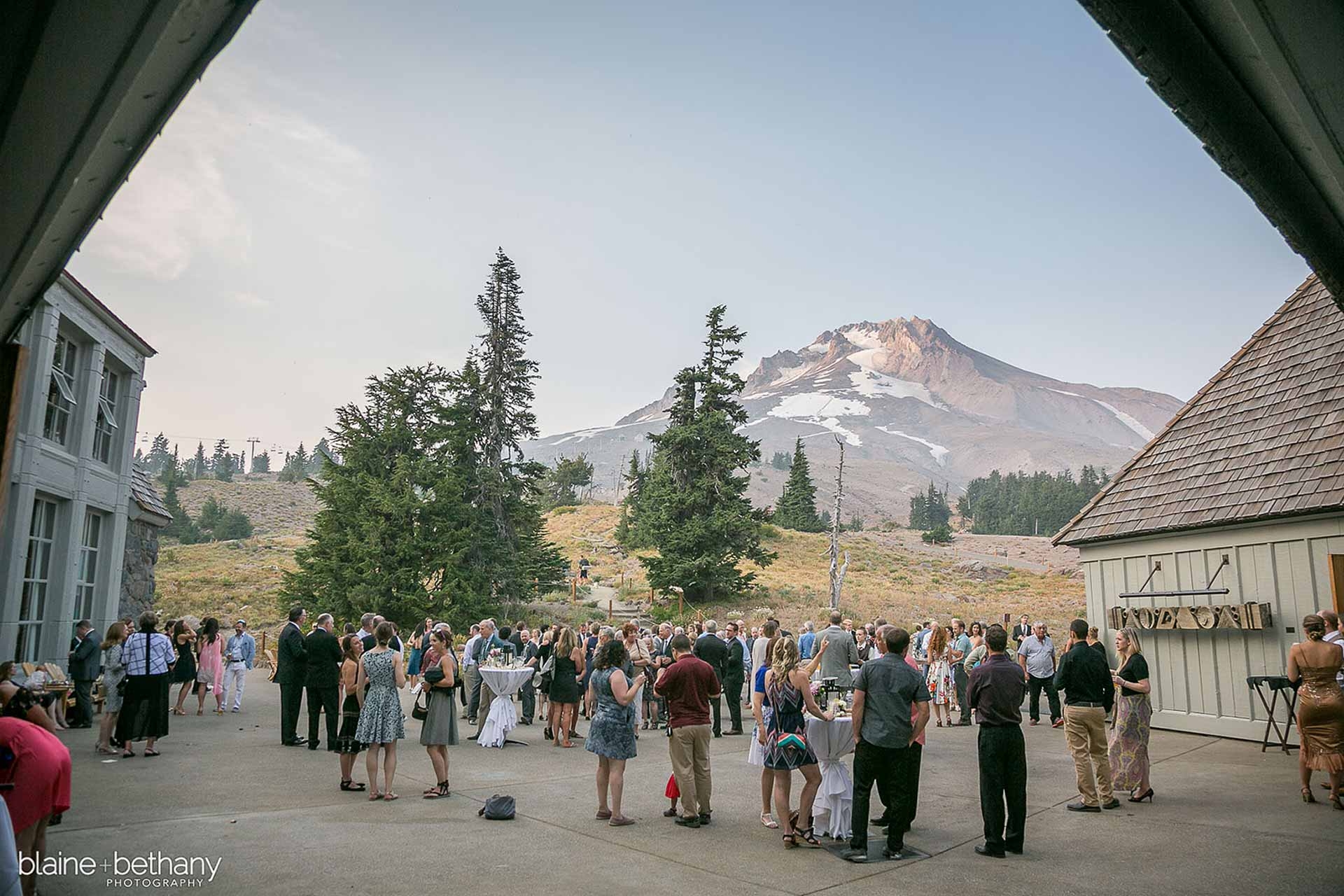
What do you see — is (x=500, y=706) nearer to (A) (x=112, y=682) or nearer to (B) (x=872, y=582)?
(A) (x=112, y=682)

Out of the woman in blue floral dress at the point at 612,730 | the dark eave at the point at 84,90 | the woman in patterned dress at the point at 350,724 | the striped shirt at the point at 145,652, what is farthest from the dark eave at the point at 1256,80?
the striped shirt at the point at 145,652

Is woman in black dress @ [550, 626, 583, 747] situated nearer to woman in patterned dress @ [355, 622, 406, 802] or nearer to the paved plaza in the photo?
the paved plaza

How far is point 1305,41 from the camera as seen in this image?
10.0 feet

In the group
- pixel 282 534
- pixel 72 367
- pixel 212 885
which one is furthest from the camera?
pixel 282 534

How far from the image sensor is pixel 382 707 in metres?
8.72

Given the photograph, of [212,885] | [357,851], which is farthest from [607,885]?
[212,885]

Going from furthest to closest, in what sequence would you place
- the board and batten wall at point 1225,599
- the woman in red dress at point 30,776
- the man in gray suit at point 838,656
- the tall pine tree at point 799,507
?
the tall pine tree at point 799,507 → the board and batten wall at point 1225,599 → the man in gray suit at point 838,656 → the woman in red dress at point 30,776

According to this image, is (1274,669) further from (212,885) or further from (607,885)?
(212,885)

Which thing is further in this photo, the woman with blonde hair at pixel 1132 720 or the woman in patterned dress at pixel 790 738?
the woman with blonde hair at pixel 1132 720

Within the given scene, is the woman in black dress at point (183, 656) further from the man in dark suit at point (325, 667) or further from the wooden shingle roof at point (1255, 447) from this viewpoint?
the wooden shingle roof at point (1255, 447)

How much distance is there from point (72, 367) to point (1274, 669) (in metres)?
20.5

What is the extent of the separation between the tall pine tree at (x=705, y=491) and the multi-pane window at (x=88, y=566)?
25.6 m

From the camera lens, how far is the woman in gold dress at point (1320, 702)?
7941mm

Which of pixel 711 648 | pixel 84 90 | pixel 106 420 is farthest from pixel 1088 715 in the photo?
pixel 106 420
